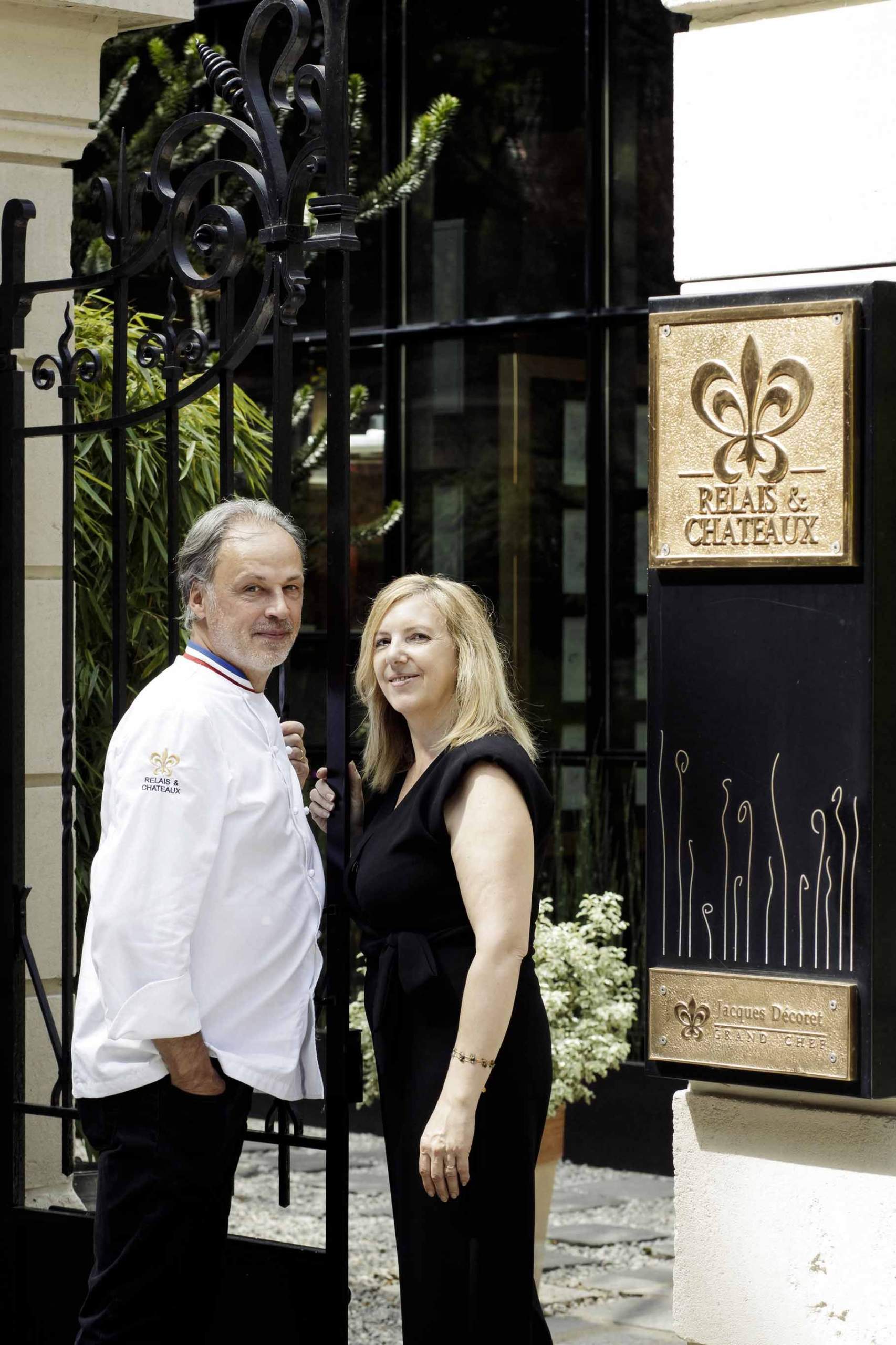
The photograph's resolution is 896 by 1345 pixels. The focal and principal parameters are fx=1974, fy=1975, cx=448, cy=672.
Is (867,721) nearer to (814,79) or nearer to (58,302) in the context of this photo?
(814,79)

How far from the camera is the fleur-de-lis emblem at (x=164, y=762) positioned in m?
3.47

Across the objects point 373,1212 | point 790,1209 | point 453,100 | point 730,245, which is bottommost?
point 373,1212

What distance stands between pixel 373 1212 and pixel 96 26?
4.34 meters

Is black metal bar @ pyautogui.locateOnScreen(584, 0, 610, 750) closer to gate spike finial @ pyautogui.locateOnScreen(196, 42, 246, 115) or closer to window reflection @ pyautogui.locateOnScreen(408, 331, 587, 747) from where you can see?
window reflection @ pyautogui.locateOnScreen(408, 331, 587, 747)

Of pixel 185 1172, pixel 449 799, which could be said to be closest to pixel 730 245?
pixel 449 799

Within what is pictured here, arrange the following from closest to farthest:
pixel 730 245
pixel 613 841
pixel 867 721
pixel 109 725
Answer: pixel 867 721, pixel 730 245, pixel 109 725, pixel 613 841

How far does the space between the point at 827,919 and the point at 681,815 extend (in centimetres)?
32

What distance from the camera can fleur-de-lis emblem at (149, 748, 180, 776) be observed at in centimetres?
347

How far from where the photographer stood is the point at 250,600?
12.0 ft

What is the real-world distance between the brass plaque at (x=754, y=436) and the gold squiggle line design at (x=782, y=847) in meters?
0.35

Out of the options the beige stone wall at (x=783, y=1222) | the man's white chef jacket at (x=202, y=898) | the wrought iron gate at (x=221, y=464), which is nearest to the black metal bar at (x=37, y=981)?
the wrought iron gate at (x=221, y=464)

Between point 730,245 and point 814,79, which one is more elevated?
point 814,79

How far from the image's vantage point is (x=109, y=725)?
19.3ft

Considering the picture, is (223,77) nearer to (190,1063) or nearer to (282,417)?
(282,417)
